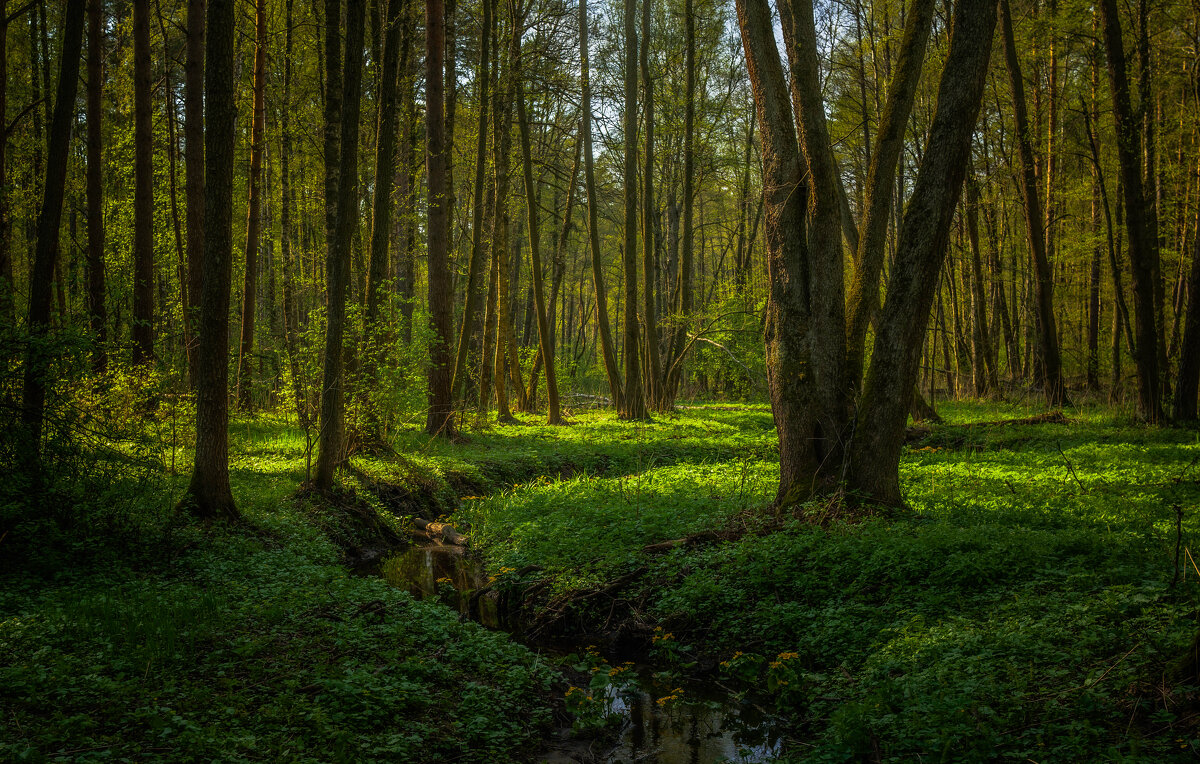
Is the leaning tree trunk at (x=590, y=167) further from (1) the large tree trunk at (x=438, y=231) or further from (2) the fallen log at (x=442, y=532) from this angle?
(2) the fallen log at (x=442, y=532)

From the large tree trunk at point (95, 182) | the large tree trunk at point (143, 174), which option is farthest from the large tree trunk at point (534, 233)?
the large tree trunk at point (95, 182)

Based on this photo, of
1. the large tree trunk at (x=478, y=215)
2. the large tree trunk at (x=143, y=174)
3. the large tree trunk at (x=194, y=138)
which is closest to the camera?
the large tree trunk at (x=194, y=138)

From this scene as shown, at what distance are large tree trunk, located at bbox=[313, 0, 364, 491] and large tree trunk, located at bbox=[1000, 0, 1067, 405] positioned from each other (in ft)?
47.0

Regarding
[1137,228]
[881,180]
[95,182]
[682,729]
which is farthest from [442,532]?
[1137,228]

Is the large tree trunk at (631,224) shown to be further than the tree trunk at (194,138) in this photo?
Yes

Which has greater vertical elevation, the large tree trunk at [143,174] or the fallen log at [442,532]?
the large tree trunk at [143,174]

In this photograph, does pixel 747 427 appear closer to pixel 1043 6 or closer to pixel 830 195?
pixel 830 195

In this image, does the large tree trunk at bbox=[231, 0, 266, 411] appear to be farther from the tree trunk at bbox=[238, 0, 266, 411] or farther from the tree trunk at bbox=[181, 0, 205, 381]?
the tree trunk at bbox=[181, 0, 205, 381]

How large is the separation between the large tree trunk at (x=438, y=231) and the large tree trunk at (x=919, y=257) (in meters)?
9.23

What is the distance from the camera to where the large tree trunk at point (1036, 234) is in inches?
622

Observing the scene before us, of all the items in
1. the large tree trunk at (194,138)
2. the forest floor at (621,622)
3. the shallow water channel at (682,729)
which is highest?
the large tree trunk at (194,138)

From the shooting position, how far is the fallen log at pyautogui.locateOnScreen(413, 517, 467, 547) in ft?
31.4

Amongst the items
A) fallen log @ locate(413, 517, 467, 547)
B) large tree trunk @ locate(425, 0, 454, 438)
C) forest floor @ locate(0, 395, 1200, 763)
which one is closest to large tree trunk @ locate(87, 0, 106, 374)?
forest floor @ locate(0, 395, 1200, 763)

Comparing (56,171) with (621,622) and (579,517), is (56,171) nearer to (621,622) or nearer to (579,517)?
(579,517)
